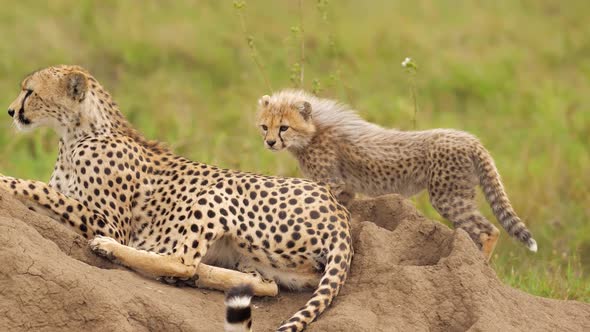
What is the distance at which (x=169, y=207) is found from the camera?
168 inches

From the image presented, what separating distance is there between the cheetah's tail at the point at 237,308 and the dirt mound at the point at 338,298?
21 centimetres

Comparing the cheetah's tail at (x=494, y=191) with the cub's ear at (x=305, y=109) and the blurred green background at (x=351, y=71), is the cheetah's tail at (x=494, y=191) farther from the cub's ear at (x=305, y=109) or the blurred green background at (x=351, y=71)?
the blurred green background at (x=351, y=71)

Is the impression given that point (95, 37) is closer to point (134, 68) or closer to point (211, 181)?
point (134, 68)

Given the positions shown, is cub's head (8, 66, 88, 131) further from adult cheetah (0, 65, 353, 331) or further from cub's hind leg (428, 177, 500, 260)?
cub's hind leg (428, 177, 500, 260)

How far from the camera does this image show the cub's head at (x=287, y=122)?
5.76 metres

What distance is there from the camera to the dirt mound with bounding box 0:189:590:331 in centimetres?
346

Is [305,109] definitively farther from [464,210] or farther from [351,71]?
[351,71]

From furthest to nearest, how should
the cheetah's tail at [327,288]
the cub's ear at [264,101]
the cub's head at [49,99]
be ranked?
1. the cub's ear at [264,101]
2. the cub's head at [49,99]
3. the cheetah's tail at [327,288]

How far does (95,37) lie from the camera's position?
1018 cm

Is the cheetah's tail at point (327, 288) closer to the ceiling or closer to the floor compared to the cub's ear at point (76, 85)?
closer to the floor

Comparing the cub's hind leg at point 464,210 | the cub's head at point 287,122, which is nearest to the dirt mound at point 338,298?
the cub's hind leg at point 464,210

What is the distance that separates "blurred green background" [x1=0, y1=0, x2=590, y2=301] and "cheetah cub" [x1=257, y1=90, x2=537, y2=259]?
956 mm

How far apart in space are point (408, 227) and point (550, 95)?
5.66 meters

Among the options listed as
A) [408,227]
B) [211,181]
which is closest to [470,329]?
[408,227]
